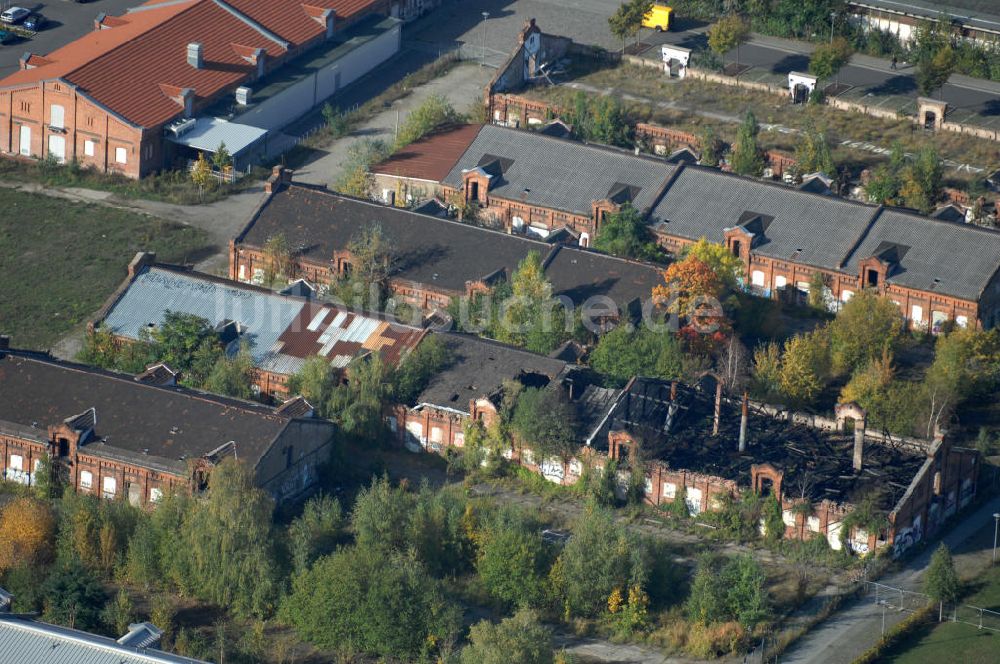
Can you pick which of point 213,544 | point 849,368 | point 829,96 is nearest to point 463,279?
point 849,368

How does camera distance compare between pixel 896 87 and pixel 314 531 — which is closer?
pixel 314 531

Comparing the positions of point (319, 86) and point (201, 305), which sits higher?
point (319, 86)

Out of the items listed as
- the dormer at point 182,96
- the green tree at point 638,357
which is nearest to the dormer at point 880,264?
the green tree at point 638,357

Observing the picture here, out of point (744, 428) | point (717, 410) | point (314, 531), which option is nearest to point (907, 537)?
point (744, 428)

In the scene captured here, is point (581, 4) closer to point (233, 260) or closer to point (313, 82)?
point (313, 82)

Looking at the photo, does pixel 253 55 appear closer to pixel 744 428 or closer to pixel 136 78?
pixel 136 78

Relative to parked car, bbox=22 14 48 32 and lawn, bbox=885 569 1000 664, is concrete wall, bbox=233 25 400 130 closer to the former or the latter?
parked car, bbox=22 14 48 32

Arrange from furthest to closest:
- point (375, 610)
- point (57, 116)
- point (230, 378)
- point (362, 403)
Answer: point (57, 116) < point (230, 378) < point (362, 403) < point (375, 610)
